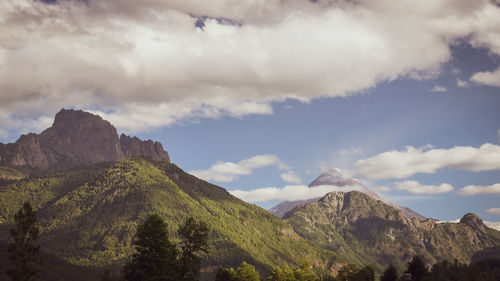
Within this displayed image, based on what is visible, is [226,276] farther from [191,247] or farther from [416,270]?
[416,270]

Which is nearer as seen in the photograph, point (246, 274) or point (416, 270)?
point (246, 274)

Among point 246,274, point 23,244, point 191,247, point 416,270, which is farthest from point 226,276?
point 23,244

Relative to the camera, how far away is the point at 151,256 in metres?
83.9

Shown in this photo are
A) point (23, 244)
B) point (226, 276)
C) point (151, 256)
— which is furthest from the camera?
point (226, 276)

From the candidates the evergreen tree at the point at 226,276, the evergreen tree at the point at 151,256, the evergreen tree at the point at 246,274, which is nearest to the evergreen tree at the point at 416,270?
the evergreen tree at the point at 246,274

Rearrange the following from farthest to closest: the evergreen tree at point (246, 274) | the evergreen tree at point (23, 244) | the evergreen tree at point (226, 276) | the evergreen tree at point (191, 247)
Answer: the evergreen tree at point (246, 274) < the evergreen tree at point (226, 276) < the evergreen tree at point (191, 247) < the evergreen tree at point (23, 244)

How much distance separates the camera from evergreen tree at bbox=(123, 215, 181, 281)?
83.4 meters

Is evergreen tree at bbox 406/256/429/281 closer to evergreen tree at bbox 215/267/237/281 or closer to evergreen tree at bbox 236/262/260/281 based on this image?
evergreen tree at bbox 236/262/260/281

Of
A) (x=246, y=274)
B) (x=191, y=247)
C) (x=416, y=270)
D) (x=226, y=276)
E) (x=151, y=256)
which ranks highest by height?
(x=191, y=247)

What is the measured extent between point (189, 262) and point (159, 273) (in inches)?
725

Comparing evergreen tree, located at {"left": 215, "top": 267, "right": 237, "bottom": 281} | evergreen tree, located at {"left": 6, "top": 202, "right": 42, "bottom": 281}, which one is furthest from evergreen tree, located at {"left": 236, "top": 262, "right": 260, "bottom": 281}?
evergreen tree, located at {"left": 6, "top": 202, "right": 42, "bottom": 281}

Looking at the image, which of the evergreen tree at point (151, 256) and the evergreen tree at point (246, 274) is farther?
the evergreen tree at point (246, 274)

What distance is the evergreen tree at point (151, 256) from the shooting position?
8344 centimetres

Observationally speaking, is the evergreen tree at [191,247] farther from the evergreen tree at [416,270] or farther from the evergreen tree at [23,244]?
the evergreen tree at [416,270]
